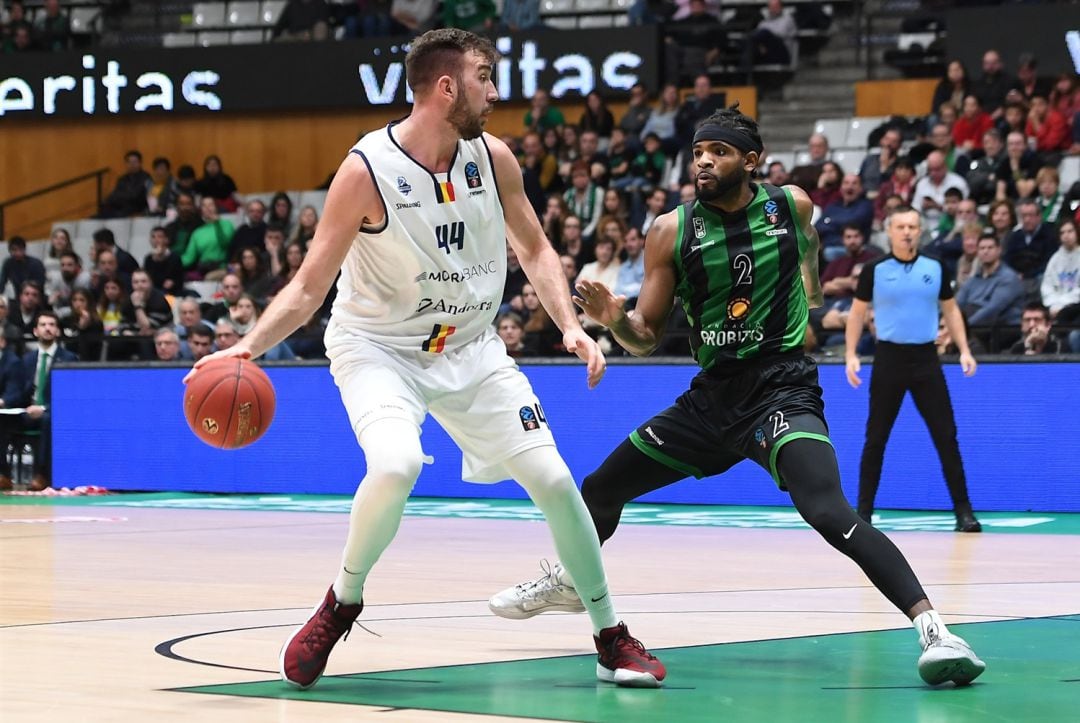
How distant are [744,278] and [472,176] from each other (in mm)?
1116

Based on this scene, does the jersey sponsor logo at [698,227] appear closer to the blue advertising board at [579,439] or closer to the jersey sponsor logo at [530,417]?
the jersey sponsor logo at [530,417]

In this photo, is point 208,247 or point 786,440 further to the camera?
point 208,247

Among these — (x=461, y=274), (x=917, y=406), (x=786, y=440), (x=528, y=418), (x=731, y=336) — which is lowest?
(x=917, y=406)

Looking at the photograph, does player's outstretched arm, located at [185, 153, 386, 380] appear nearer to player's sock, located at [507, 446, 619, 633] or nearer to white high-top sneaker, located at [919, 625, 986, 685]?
player's sock, located at [507, 446, 619, 633]

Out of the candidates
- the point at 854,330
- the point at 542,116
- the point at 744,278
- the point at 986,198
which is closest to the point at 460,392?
the point at 744,278

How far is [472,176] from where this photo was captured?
5.88m

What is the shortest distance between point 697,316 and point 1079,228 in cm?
953

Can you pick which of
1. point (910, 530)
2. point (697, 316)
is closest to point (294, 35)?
point (910, 530)

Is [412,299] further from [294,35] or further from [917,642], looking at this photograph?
[294,35]

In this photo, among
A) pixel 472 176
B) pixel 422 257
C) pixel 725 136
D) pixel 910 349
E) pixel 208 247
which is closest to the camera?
pixel 422 257

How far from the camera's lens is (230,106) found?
79.5ft

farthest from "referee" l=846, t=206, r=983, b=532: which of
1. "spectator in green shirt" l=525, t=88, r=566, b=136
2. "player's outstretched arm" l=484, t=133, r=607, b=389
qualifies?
"spectator in green shirt" l=525, t=88, r=566, b=136

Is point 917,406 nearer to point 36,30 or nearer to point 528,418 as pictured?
point 528,418

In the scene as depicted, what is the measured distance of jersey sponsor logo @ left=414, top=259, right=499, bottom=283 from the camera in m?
5.75
